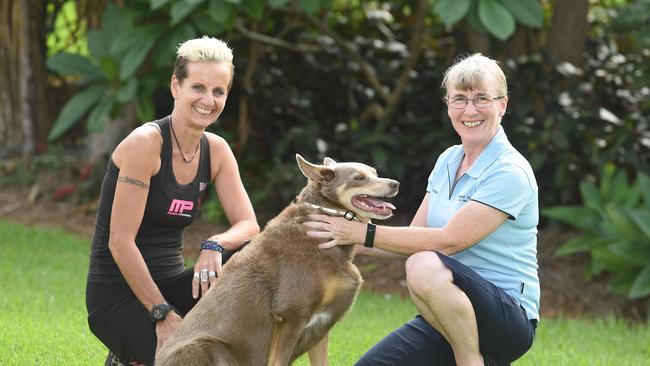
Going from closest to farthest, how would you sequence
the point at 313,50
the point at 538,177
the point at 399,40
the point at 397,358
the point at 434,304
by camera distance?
the point at 434,304 < the point at 397,358 < the point at 538,177 < the point at 313,50 < the point at 399,40

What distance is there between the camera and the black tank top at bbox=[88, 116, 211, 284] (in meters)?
4.38

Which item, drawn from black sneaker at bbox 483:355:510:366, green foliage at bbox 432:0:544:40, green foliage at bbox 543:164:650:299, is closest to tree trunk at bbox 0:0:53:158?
green foliage at bbox 432:0:544:40

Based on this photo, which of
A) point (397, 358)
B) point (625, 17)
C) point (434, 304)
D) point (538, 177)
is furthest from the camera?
point (538, 177)

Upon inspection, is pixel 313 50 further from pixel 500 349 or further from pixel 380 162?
pixel 500 349

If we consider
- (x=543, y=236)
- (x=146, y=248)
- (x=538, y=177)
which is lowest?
(x=543, y=236)

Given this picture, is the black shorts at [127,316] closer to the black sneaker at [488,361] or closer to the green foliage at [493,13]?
the black sneaker at [488,361]

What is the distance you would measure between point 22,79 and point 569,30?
605cm

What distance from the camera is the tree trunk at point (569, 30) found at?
949 centimetres

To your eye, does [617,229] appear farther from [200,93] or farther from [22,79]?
[22,79]

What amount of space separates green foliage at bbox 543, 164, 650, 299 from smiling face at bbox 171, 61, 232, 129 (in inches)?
170

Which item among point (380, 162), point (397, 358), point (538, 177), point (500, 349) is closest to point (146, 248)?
point (397, 358)

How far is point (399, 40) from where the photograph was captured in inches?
417

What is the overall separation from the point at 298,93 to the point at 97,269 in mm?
5700

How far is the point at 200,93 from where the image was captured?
4359mm
